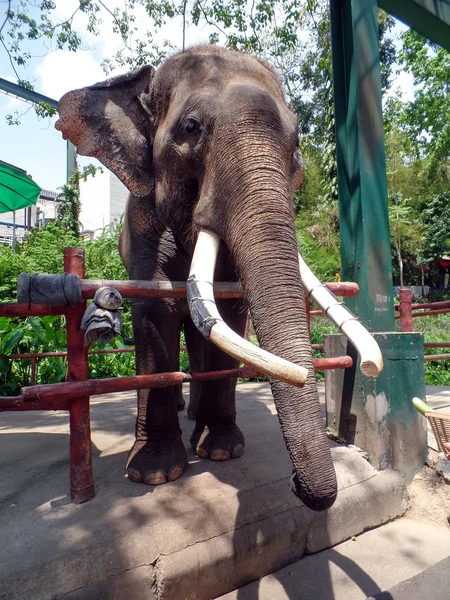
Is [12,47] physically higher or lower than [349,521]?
higher

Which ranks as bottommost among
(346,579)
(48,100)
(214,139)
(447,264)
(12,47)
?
(346,579)

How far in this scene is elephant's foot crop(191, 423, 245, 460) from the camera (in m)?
2.76

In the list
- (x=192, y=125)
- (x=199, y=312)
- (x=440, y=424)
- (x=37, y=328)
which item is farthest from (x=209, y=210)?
(x=37, y=328)

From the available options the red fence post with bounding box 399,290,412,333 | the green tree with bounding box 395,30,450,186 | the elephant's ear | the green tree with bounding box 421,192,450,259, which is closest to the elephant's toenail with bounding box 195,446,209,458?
the elephant's ear

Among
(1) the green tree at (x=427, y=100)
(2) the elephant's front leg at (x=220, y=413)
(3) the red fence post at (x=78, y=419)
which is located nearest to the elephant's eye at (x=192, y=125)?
(3) the red fence post at (x=78, y=419)

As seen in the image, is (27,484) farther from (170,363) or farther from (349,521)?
(349,521)

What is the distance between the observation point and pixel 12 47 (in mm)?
7559

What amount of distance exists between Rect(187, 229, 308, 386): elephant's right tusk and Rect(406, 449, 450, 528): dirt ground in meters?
2.01

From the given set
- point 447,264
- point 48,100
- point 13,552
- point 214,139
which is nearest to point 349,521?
Result: point 13,552

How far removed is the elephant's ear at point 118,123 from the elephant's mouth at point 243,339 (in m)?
0.92

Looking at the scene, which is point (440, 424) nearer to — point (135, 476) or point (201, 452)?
point (201, 452)

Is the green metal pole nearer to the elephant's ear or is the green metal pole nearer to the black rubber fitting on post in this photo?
the elephant's ear

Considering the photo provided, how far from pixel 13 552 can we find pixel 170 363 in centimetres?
128

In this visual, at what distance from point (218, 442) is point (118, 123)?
2104 millimetres
